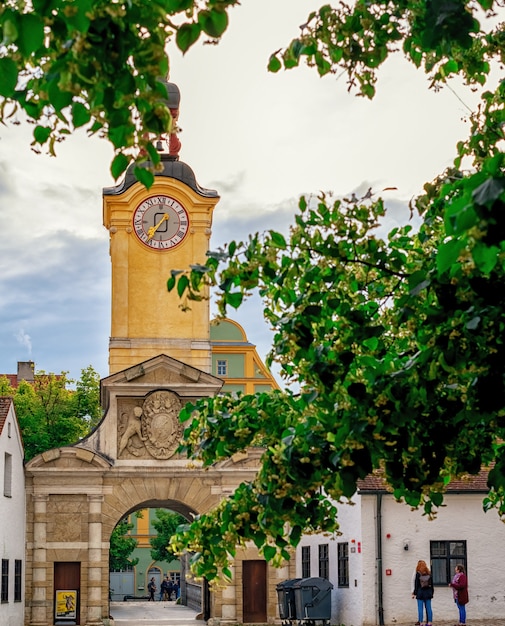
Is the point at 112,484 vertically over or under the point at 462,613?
over

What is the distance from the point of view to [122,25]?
6.19 metres

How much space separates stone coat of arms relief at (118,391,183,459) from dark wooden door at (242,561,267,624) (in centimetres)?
436

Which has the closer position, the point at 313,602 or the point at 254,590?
the point at 313,602

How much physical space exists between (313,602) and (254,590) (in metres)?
4.44

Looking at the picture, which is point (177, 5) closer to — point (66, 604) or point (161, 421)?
point (66, 604)

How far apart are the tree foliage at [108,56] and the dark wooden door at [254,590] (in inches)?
1338

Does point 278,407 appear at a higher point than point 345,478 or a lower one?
higher

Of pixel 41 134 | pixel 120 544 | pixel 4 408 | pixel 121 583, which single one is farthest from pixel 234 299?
pixel 121 583

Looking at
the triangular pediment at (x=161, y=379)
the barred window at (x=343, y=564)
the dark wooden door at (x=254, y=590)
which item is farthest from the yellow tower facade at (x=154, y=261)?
the barred window at (x=343, y=564)

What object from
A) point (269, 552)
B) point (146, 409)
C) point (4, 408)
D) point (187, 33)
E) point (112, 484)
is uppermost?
point (146, 409)

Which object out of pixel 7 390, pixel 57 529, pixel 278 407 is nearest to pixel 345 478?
pixel 278 407

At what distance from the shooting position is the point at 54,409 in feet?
201

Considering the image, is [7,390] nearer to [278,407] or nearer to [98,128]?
[278,407]

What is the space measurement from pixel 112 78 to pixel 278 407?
7.54 meters
